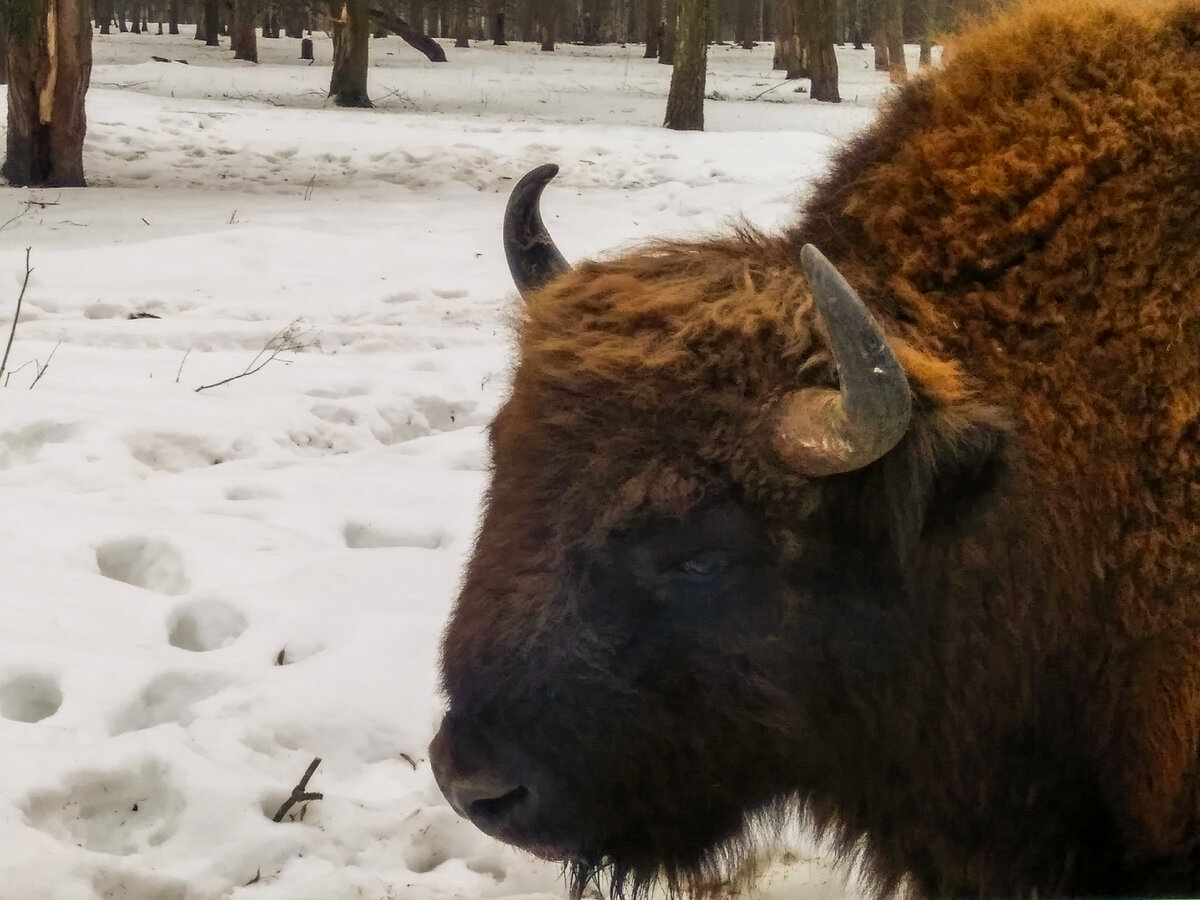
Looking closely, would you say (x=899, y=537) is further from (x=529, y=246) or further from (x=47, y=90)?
(x=47, y=90)

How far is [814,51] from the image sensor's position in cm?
1867

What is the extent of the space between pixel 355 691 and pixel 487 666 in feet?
4.07

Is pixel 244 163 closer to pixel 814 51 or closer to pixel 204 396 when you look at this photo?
pixel 204 396

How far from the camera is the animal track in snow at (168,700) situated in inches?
112

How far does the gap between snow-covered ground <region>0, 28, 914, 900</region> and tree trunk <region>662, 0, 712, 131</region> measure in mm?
3372

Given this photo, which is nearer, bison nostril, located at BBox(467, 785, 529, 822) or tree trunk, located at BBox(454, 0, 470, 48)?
bison nostril, located at BBox(467, 785, 529, 822)

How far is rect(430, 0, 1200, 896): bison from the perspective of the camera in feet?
6.25

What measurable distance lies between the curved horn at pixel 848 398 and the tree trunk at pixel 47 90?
29.7 ft

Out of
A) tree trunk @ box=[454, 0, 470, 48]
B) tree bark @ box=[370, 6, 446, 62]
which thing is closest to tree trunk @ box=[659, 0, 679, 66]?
tree trunk @ box=[454, 0, 470, 48]

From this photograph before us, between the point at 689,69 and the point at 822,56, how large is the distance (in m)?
5.46

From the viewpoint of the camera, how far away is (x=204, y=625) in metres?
3.36

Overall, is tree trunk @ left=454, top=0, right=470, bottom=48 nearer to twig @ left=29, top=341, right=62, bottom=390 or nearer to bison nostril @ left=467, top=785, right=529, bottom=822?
twig @ left=29, top=341, right=62, bottom=390

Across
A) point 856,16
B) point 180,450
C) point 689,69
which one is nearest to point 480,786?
point 180,450

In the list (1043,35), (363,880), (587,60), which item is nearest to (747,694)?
(363,880)
